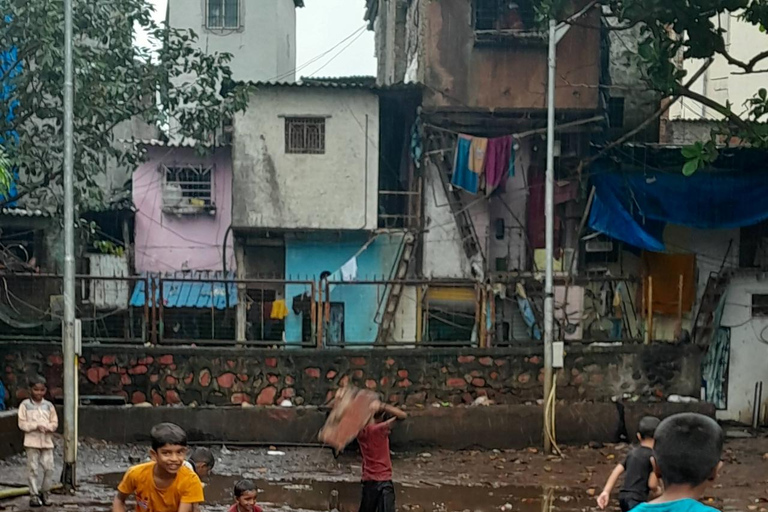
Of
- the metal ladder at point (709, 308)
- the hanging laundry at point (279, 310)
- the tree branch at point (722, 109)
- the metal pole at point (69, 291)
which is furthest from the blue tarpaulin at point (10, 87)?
the metal ladder at point (709, 308)

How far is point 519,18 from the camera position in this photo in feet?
55.8

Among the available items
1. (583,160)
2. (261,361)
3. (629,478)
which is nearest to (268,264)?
(261,361)

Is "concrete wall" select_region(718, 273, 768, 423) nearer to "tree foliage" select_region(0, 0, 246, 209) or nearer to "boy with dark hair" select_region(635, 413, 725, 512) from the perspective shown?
"tree foliage" select_region(0, 0, 246, 209)

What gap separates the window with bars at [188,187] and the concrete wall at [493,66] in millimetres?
6821

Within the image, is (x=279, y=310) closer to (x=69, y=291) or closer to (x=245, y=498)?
(x=69, y=291)

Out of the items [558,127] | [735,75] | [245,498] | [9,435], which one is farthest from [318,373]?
[735,75]

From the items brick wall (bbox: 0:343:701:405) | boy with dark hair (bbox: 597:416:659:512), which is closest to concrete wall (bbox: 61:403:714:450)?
brick wall (bbox: 0:343:701:405)

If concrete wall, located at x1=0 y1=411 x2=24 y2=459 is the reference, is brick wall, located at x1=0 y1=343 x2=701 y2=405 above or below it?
above

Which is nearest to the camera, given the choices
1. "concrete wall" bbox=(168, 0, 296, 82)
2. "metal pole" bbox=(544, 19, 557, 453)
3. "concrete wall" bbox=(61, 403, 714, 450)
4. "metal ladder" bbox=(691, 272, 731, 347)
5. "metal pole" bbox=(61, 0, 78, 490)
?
"metal pole" bbox=(61, 0, 78, 490)

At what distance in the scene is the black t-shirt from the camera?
20.4ft

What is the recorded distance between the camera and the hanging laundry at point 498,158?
55.5 feet

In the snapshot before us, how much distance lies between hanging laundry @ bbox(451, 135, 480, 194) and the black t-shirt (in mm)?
11280

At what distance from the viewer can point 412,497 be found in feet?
34.3

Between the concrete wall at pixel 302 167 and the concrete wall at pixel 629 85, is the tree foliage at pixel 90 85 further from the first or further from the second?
the concrete wall at pixel 629 85
